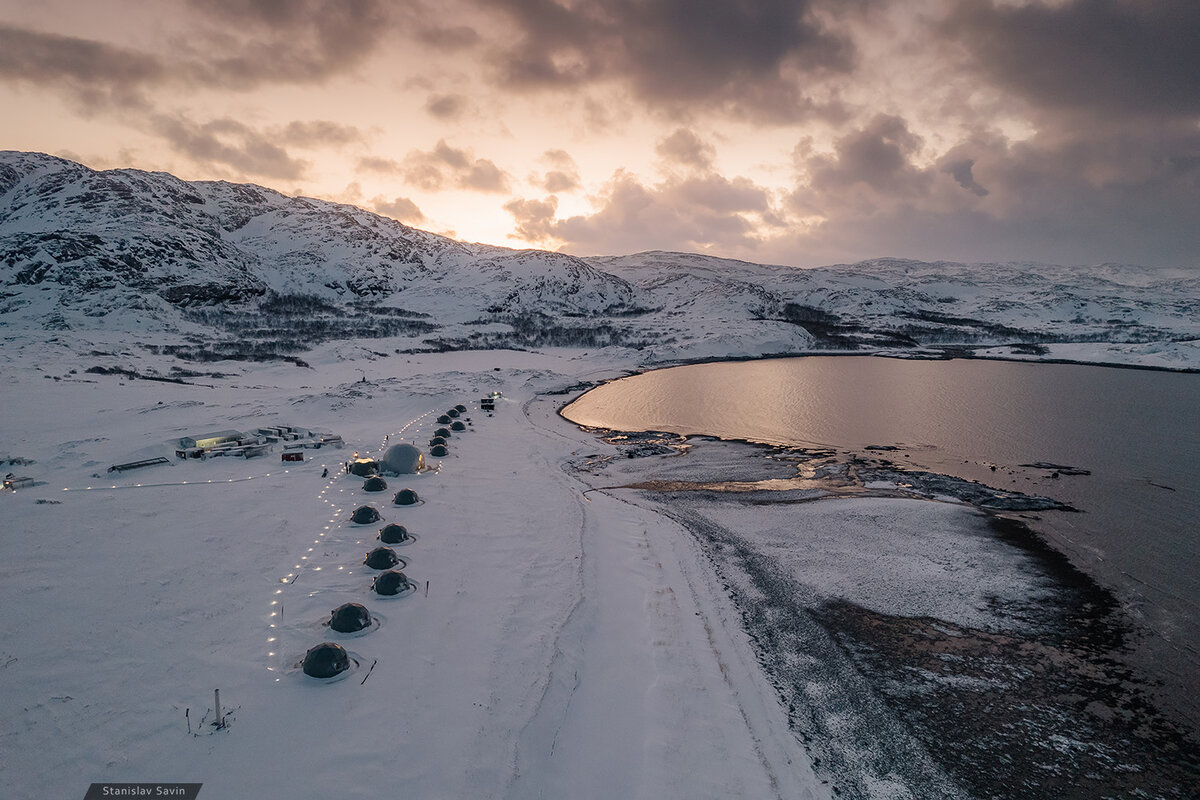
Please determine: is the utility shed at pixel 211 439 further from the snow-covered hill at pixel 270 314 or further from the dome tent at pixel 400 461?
the snow-covered hill at pixel 270 314

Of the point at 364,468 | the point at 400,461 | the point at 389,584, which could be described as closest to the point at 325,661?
the point at 389,584

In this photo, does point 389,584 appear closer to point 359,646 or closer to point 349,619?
point 349,619

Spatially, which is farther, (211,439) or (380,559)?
(211,439)

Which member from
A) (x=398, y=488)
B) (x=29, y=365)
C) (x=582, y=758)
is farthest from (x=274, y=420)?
(x=29, y=365)

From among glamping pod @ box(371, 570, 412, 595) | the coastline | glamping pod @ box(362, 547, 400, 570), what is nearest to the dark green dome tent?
glamping pod @ box(362, 547, 400, 570)

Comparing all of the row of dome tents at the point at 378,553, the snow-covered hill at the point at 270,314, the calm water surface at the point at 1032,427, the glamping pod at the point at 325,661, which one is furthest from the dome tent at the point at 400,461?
the snow-covered hill at the point at 270,314

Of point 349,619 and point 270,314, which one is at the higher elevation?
point 270,314

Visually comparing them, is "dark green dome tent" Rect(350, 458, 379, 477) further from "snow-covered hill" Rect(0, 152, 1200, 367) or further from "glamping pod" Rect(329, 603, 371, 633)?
"snow-covered hill" Rect(0, 152, 1200, 367)
